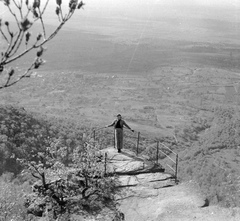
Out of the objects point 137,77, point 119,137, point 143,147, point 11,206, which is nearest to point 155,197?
point 119,137

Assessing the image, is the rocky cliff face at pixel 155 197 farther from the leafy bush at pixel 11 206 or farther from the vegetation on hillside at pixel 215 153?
the vegetation on hillside at pixel 215 153

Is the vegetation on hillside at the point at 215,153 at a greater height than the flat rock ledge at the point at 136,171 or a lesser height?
lesser

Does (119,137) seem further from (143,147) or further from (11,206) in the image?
(143,147)

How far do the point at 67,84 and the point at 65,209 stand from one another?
99.9m

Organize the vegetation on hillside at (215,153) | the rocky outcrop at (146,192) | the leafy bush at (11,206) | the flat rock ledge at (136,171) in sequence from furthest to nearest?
1. the vegetation on hillside at (215,153)
2. the flat rock ledge at (136,171)
3. the rocky outcrop at (146,192)
4. the leafy bush at (11,206)

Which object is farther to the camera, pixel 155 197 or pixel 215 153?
pixel 215 153

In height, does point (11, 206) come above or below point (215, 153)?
above

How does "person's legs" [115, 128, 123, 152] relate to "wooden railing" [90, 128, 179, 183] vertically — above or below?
above

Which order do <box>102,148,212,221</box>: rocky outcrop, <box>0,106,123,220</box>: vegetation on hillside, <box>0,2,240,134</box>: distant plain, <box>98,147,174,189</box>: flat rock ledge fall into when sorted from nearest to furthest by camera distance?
<box>0,106,123,220</box>: vegetation on hillside, <box>102,148,212,221</box>: rocky outcrop, <box>98,147,174,189</box>: flat rock ledge, <box>0,2,240,134</box>: distant plain

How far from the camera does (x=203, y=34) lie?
603 ft

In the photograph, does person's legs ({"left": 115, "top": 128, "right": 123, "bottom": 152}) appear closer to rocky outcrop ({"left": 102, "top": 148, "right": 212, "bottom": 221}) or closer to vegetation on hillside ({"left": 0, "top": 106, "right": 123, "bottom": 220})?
rocky outcrop ({"left": 102, "top": 148, "right": 212, "bottom": 221})

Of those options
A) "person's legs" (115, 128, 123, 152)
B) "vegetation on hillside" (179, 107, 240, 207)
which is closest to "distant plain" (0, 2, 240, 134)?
"vegetation on hillside" (179, 107, 240, 207)

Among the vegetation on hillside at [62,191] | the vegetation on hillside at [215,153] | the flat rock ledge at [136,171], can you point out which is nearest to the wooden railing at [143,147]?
the flat rock ledge at [136,171]

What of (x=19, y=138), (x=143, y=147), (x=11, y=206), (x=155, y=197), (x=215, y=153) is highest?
(x=11, y=206)
